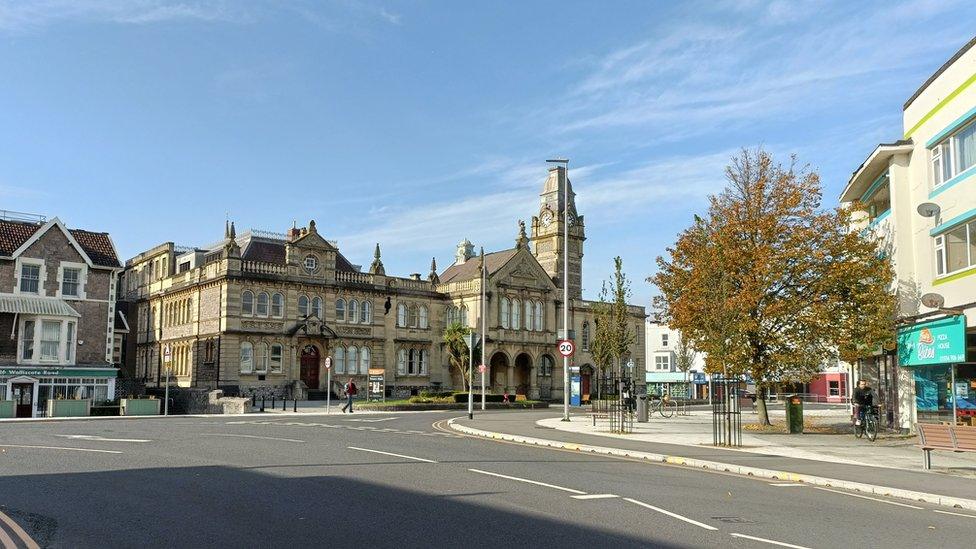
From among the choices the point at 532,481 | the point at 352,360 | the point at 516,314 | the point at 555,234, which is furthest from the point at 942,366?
the point at 555,234

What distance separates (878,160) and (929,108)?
122 inches

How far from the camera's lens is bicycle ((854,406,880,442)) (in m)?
24.1

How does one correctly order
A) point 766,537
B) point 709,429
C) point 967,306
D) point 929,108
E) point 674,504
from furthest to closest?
1. point 709,429
2. point 929,108
3. point 967,306
4. point 674,504
5. point 766,537

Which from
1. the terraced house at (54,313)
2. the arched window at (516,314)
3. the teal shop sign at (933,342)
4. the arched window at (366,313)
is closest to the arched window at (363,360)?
the arched window at (366,313)

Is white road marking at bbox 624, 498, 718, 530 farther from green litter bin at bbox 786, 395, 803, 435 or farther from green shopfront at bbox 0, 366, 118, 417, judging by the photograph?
green shopfront at bbox 0, 366, 118, 417

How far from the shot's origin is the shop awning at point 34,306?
137ft

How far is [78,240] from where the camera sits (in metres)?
46.0

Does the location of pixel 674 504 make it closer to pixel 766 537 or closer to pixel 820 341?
pixel 766 537

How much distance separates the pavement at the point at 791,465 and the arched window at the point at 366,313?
114 ft

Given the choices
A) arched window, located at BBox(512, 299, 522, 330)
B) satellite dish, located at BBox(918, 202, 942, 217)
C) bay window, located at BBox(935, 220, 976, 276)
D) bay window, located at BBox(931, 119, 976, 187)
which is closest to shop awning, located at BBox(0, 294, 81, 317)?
arched window, located at BBox(512, 299, 522, 330)

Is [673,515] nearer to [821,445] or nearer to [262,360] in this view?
[821,445]

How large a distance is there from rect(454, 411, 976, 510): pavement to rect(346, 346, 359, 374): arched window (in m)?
33.7

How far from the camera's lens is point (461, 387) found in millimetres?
65125

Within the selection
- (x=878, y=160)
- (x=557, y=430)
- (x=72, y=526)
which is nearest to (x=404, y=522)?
(x=72, y=526)
